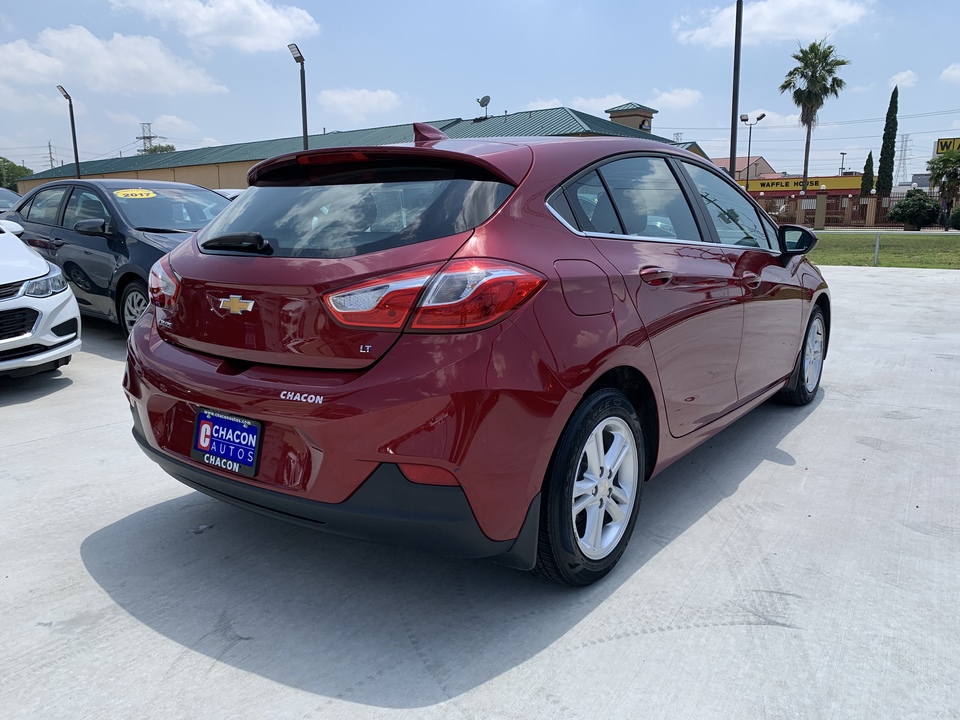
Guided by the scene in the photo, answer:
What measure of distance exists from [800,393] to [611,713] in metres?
3.47

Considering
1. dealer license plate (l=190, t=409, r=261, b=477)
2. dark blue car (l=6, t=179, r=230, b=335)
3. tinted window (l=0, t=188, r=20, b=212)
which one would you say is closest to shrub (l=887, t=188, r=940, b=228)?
tinted window (l=0, t=188, r=20, b=212)

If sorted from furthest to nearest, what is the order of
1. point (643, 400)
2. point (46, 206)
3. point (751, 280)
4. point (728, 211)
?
point (46, 206), point (728, 211), point (751, 280), point (643, 400)

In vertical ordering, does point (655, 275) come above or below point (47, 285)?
above

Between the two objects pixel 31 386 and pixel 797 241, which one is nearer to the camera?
pixel 797 241

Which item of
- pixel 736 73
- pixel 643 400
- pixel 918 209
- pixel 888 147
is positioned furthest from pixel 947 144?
pixel 643 400

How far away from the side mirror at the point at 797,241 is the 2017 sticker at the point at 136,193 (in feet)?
19.3

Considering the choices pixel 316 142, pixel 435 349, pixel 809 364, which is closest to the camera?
pixel 435 349

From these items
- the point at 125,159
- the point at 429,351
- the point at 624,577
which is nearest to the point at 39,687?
the point at 429,351

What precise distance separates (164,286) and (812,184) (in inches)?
2859

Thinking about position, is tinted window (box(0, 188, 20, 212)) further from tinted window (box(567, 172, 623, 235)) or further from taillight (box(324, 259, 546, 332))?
taillight (box(324, 259, 546, 332))

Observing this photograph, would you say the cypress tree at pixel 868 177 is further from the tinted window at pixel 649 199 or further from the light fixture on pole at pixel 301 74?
the tinted window at pixel 649 199

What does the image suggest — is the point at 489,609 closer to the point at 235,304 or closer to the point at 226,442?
the point at 226,442

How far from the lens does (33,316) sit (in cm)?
521

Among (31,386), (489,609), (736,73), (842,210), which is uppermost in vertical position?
(736,73)
